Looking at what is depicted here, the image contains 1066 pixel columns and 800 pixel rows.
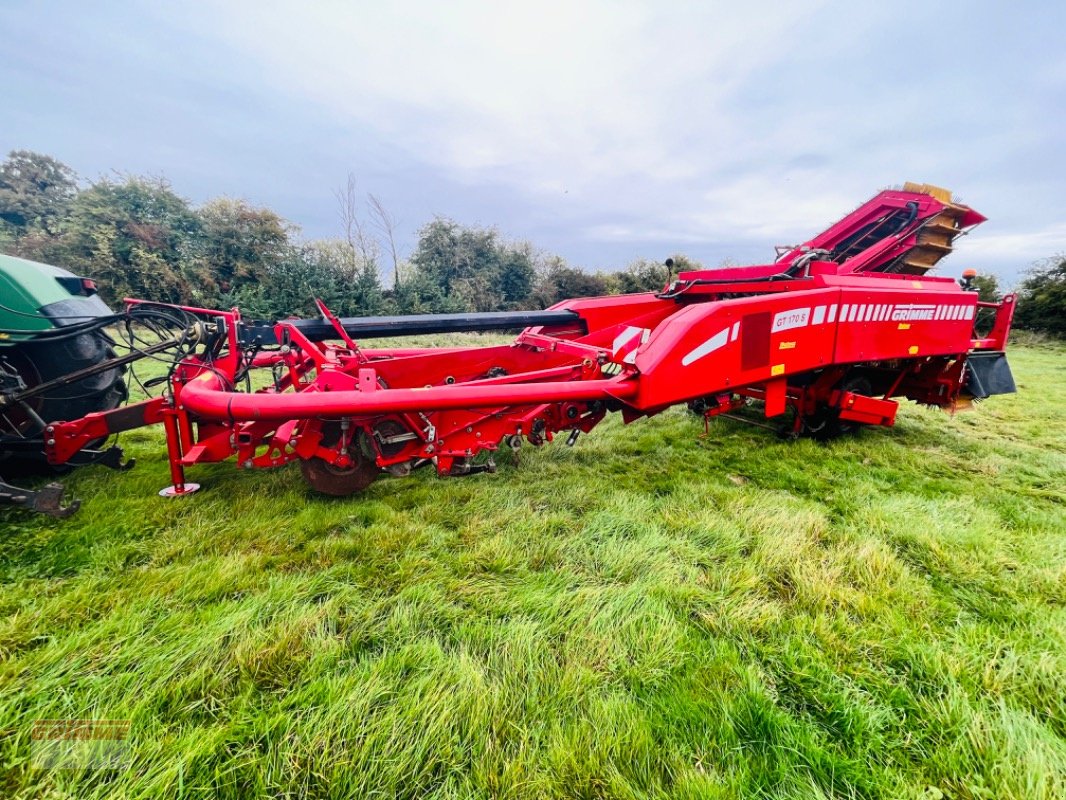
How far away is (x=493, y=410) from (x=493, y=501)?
60cm

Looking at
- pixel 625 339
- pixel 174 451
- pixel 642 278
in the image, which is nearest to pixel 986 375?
pixel 625 339

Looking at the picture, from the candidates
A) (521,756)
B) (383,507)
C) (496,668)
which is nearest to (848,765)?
(521,756)

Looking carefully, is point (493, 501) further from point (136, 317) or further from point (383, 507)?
point (136, 317)

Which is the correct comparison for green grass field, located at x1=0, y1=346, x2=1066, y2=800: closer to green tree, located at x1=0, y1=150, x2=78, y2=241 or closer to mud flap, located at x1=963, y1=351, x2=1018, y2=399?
mud flap, located at x1=963, y1=351, x2=1018, y2=399

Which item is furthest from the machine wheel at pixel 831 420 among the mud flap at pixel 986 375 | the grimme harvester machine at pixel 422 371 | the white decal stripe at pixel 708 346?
the white decal stripe at pixel 708 346

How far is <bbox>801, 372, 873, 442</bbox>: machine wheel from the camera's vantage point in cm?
416

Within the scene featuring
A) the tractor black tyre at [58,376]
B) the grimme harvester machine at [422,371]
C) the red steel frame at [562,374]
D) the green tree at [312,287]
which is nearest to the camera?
the red steel frame at [562,374]

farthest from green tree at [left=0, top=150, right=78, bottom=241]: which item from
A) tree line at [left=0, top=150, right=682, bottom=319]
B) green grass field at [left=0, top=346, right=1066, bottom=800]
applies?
green grass field at [left=0, top=346, right=1066, bottom=800]

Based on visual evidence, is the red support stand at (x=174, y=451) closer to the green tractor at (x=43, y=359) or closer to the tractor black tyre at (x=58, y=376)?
the green tractor at (x=43, y=359)

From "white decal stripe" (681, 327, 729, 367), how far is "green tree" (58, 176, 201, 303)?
1895 centimetres

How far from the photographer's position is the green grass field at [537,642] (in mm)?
1169

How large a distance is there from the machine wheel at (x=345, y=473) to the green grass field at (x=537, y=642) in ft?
0.36

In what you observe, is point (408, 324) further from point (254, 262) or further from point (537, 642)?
point (254, 262)

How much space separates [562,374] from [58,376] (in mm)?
3268
